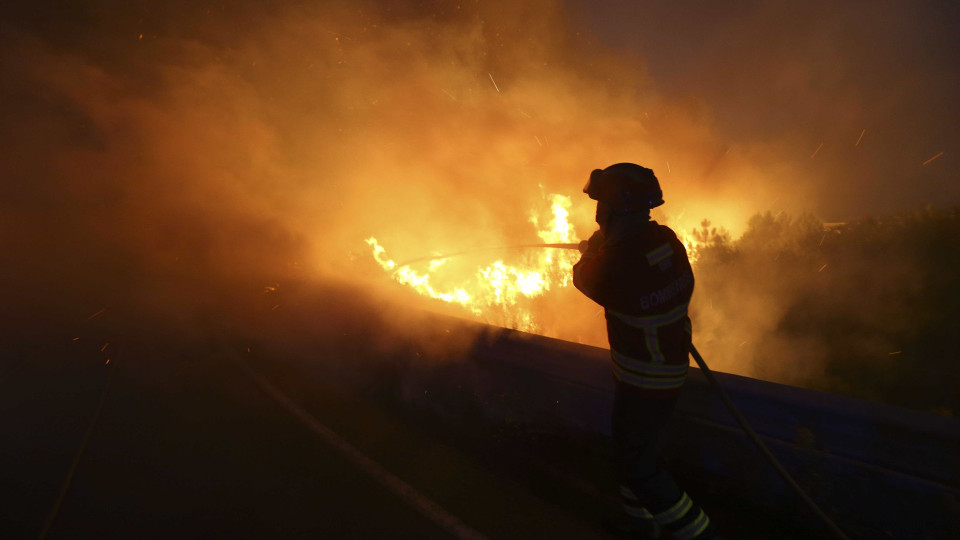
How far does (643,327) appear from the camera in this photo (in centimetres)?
218

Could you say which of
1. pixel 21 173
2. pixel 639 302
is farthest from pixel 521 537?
pixel 21 173

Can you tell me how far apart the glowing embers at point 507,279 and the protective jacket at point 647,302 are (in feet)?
18.0

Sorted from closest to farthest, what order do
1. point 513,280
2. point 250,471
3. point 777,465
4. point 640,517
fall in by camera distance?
point 777,465 → point 640,517 → point 250,471 → point 513,280

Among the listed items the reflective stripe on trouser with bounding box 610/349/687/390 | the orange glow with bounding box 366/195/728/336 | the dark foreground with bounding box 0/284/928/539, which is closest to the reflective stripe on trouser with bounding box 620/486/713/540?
the dark foreground with bounding box 0/284/928/539

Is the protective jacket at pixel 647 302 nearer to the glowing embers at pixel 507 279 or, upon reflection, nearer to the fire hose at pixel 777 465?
the fire hose at pixel 777 465

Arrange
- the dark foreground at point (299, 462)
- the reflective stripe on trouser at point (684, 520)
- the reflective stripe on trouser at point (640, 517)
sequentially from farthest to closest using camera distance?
1. the dark foreground at point (299, 462)
2. the reflective stripe on trouser at point (640, 517)
3. the reflective stripe on trouser at point (684, 520)

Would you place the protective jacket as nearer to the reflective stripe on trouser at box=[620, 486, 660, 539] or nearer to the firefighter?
the firefighter

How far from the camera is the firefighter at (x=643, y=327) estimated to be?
2162mm

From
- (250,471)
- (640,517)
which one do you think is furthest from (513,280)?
(640,517)

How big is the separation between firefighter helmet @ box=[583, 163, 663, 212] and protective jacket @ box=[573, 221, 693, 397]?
14 cm

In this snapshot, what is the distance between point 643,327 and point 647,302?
128 millimetres

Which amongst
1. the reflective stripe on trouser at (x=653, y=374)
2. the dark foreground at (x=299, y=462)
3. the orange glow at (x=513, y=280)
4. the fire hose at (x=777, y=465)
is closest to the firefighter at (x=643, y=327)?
the reflective stripe on trouser at (x=653, y=374)

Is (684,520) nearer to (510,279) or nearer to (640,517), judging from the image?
(640,517)

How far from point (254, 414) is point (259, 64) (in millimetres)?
7531
